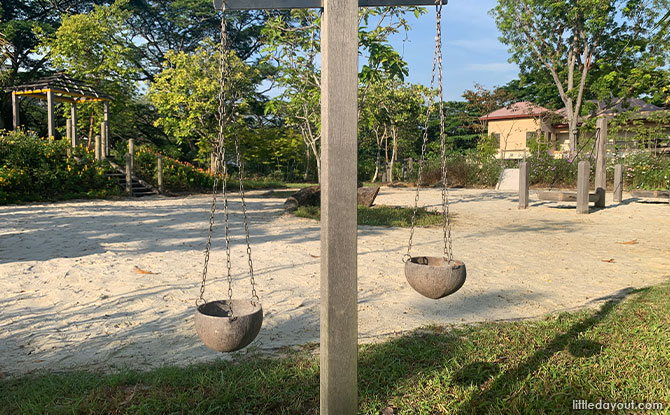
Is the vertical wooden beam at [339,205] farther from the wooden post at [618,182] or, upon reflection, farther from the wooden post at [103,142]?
the wooden post at [103,142]

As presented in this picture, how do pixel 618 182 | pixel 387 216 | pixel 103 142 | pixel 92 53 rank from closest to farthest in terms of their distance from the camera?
pixel 387 216
pixel 618 182
pixel 103 142
pixel 92 53

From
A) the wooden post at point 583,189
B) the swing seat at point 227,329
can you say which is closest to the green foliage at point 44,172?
the swing seat at point 227,329

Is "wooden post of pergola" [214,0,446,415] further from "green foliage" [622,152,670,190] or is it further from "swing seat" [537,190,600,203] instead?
"green foliage" [622,152,670,190]

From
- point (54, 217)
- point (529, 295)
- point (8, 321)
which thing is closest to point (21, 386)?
point (8, 321)

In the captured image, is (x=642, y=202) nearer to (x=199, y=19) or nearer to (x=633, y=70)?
(x=633, y=70)

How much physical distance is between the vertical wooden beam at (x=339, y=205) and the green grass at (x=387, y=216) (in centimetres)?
714

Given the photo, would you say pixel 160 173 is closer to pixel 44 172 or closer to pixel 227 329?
pixel 44 172

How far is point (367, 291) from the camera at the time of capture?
4.67m

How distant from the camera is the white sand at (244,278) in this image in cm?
344

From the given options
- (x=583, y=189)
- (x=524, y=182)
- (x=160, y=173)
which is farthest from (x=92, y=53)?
(x=583, y=189)

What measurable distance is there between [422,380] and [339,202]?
1.34 metres

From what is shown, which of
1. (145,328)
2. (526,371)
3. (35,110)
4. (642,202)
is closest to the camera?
(526,371)

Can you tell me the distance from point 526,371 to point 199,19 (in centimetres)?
3253

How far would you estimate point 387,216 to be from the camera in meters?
9.98
